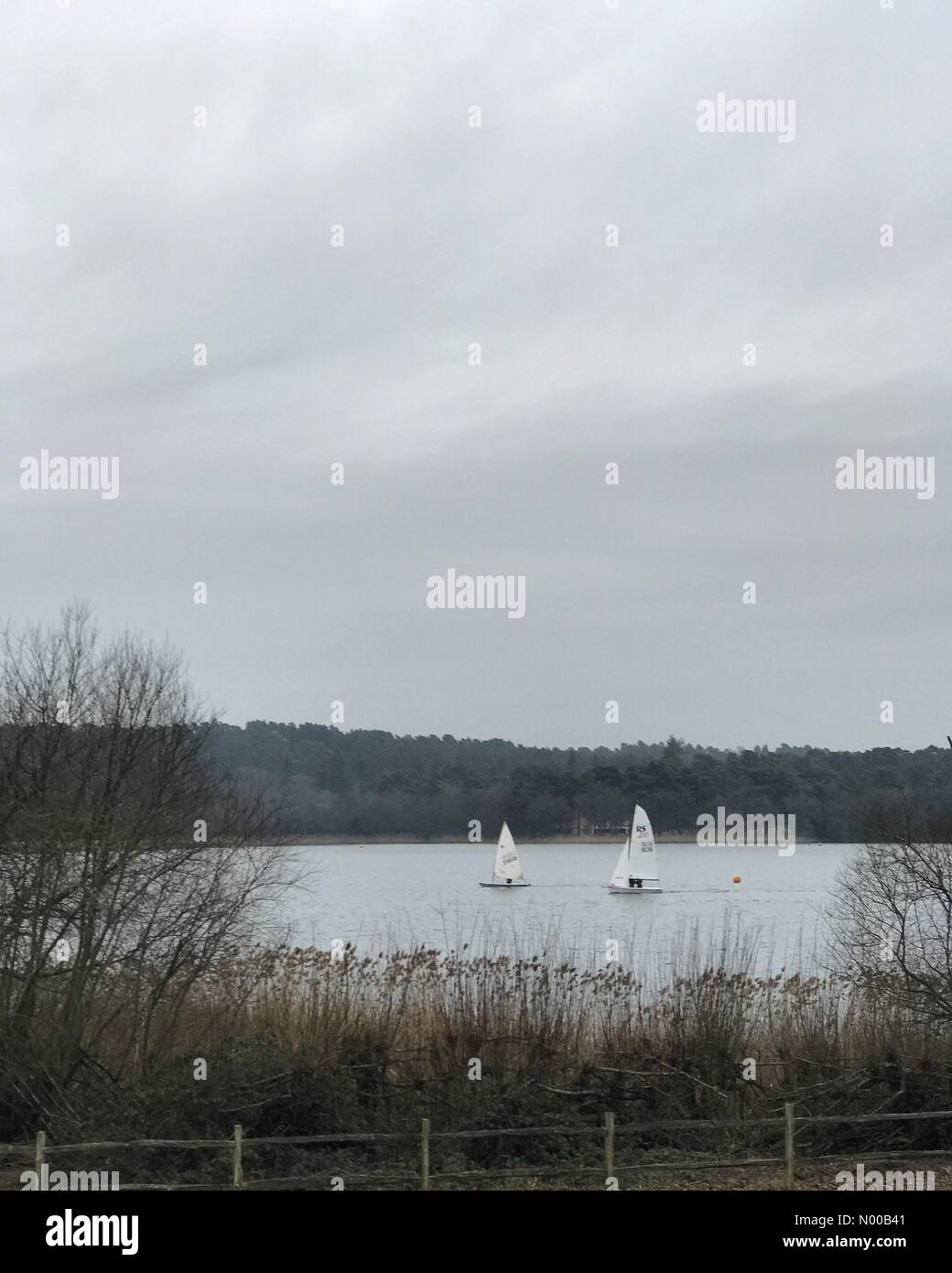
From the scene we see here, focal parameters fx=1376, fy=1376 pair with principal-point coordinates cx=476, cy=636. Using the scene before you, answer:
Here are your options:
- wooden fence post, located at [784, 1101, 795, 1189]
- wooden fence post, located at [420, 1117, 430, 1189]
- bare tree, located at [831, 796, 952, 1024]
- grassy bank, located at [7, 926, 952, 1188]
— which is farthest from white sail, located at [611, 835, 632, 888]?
wooden fence post, located at [420, 1117, 430, 1189]

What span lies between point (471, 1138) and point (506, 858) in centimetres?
6348

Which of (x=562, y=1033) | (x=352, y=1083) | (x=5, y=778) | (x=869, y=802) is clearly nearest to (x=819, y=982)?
(x=562, y=1033)

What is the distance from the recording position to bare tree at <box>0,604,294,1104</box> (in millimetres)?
18375

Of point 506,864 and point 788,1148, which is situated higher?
point 788,1148

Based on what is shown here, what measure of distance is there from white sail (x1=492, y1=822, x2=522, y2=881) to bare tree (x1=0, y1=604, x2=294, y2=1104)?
5519cm

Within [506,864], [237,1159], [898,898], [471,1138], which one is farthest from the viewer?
[506,864]

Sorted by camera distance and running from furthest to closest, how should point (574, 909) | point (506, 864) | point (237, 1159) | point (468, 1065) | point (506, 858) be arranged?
point (506, 864) < point (506, 858) < point (574, 909) < point (468, 1065) < point (237, 1159)

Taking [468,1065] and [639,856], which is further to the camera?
[639,856]

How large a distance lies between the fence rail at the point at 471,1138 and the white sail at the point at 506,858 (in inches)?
2394

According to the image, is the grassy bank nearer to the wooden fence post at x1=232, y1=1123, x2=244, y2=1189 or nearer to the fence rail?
the fence rail

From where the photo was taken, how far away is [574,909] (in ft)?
220
